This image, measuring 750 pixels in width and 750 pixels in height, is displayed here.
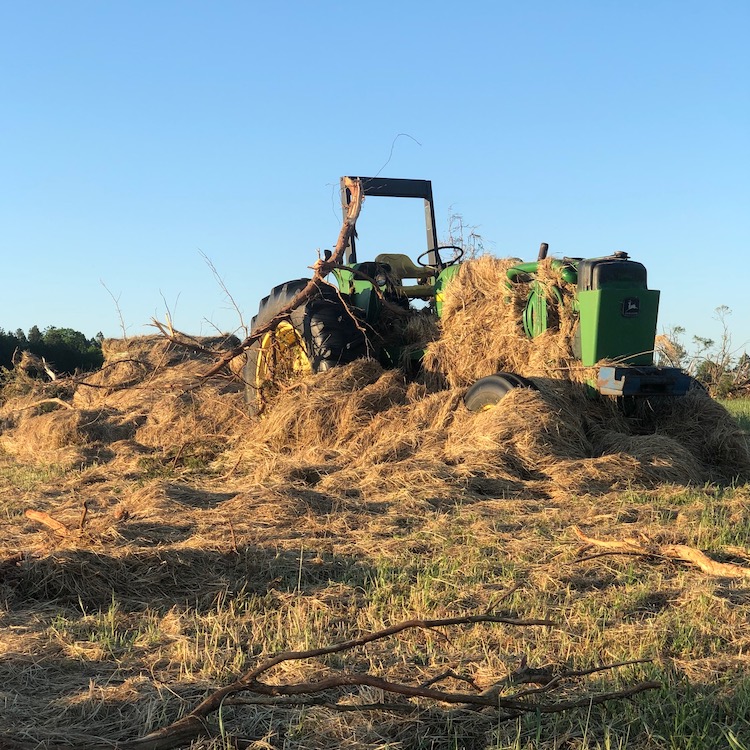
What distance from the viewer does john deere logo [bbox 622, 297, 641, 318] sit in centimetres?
690

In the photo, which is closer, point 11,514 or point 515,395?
point 11,514

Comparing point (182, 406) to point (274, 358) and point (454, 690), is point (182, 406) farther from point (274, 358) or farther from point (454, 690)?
point (454, 690)

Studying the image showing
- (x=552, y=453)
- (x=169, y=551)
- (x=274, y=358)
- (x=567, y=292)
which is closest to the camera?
(x=169, y=551)

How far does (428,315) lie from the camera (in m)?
8.98

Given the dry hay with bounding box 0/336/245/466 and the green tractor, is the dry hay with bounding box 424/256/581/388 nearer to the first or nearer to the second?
the green tractor

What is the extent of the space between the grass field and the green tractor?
127cm

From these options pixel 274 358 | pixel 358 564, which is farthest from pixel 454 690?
pixel 274 358

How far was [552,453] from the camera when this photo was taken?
6.50m

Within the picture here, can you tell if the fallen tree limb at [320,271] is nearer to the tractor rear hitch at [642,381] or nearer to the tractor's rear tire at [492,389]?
the tractor's rear tire at [492,389]

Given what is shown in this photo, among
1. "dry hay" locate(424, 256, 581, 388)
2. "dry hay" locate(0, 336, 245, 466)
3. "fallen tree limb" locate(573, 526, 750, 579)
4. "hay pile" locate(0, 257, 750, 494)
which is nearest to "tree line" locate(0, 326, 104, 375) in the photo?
"dry hay" locate(0, 336, 245, 466)

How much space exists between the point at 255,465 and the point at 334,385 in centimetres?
121

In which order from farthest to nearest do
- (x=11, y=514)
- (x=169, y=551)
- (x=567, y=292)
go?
(x=567, y=292) < (x=11, y=514) < (x=169, y=551)

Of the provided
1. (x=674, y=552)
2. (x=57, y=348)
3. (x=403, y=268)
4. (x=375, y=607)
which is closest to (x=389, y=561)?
(x=375, y=607)

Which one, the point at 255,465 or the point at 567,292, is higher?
the point at 567,292
